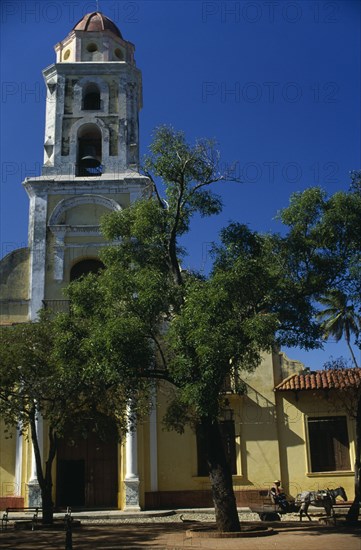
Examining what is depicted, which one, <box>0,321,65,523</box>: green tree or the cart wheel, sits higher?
<box>0,321,65,523</box>: green tree

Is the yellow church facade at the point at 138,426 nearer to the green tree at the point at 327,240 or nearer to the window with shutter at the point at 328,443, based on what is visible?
the window with shutter at the point at 328,443

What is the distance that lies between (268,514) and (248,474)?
5228 mm

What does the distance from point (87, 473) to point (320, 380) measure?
9020 millimetres

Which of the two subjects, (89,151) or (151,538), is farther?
(89,151)

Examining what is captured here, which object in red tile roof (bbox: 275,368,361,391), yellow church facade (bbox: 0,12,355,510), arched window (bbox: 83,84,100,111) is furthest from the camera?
arched window (bbox: 83,84,100,111)

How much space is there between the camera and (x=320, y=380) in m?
23.6

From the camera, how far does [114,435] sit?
1862cm

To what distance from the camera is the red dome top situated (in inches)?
1096

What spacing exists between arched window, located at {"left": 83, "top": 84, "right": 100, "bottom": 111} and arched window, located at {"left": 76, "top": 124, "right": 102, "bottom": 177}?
1.03 m

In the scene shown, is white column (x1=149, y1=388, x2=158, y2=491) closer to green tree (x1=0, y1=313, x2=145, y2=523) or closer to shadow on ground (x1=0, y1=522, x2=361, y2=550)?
green tree (x1=0, y1=313, x2=145, y2=523)

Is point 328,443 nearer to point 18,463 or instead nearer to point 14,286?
point 18,463

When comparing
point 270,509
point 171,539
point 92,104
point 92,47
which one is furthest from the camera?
point 92,47

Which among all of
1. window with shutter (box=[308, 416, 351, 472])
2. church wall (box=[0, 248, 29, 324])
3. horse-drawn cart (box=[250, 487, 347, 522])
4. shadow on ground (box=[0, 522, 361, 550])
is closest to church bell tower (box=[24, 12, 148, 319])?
church wall (box=[0, 248, 29, 324])

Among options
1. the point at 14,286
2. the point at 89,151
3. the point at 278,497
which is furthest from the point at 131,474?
the point at 89,151
